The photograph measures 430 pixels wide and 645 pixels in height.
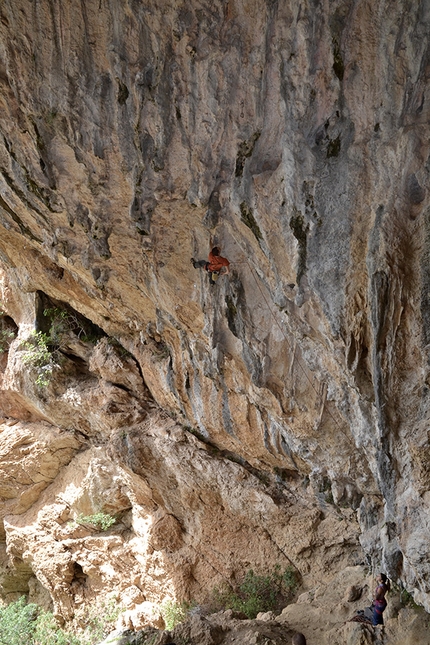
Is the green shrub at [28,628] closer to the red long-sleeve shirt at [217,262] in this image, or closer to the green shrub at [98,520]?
the green shrub at [98,520]

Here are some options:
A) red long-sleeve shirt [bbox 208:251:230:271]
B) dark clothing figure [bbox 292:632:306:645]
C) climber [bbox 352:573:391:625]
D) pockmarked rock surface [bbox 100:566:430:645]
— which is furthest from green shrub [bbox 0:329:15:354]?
climber [bbox 352:573:391:625]

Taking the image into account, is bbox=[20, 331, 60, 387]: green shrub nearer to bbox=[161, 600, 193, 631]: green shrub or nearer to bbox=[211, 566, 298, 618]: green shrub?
bbox=[161, 600, 193, 631]: green shrub

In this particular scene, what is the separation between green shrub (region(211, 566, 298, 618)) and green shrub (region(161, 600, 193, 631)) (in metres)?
→ 0.68

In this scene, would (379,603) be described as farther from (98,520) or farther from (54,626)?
(54,626)

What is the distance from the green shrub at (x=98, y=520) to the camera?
12492mm

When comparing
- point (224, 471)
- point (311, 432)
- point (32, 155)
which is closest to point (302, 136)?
point (32, 155)

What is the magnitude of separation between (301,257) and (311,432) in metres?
3.20

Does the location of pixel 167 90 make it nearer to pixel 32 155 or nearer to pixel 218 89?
pixel 218 89

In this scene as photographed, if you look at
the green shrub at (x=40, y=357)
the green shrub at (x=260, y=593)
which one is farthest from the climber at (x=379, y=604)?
the green shrub at (x=40, y=357)

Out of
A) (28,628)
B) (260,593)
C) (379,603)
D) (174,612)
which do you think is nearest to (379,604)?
(379,603)

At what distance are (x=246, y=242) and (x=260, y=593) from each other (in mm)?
7591

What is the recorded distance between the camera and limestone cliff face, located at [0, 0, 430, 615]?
5.27 metres

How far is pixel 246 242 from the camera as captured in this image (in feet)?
22.8

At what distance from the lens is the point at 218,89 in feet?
19.5
